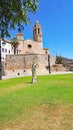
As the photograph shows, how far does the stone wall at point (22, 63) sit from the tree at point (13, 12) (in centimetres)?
6638

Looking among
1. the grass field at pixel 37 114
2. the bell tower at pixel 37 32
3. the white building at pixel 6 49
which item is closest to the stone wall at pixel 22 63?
the white building at pixel 6 49

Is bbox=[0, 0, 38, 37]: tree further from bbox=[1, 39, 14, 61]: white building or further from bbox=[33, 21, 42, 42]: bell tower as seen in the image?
bbox=[33, 21, 42, 42]: bell tower

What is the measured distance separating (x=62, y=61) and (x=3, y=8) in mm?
98928

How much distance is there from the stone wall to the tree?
66.4 meters

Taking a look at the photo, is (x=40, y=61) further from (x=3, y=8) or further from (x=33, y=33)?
(x=3, y=8)

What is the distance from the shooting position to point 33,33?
10612cm

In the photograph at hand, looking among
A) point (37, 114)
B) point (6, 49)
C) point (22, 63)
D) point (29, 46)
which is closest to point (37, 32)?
point (29, 46)

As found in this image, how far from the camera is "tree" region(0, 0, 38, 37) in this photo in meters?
9.91

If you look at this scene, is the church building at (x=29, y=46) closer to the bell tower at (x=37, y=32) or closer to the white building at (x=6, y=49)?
the bell tower at (x=37, y=32)

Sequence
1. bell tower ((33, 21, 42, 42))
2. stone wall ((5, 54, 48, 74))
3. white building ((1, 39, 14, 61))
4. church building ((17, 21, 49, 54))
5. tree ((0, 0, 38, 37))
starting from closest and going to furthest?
tree ((0, 0, 38, 37)), stone wall ((5, 54, 48, 74)), white building ((1, 39, 14, 61)), church building ((17, 21, 49, 54)), bell tower ((33, 21, 42, 42))

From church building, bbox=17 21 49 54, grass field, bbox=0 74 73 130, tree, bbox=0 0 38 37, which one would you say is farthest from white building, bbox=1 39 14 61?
tree, bbox=0 0 38 37

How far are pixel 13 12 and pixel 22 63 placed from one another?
70.1 metres

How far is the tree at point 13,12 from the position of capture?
390 inches

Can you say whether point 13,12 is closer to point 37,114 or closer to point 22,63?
point 37,114
